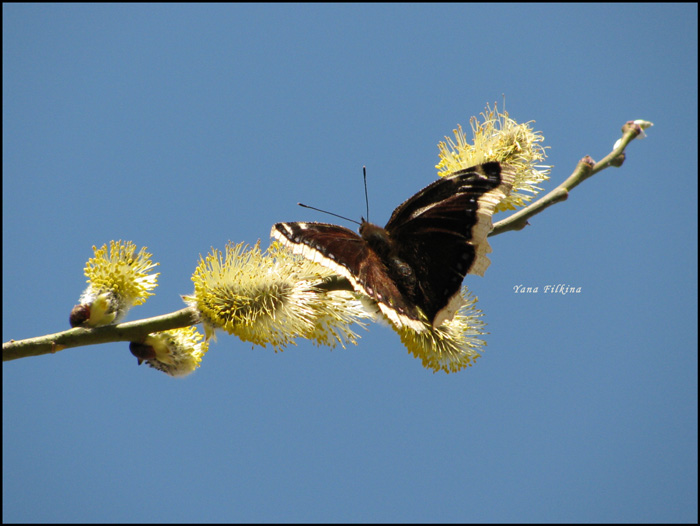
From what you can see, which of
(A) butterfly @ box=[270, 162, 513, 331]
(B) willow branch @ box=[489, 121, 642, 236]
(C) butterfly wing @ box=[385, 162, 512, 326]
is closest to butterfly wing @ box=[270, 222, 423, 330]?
(A) butterfly @ box=[270, 162, 513, 331]

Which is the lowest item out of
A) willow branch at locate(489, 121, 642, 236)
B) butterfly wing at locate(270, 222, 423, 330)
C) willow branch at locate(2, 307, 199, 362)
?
willow branch at locate(2, 307, 199, 362)

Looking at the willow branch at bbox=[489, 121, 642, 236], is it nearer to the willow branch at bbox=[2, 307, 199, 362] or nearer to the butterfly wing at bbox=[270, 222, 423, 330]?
the butterfly wing at bbox=[270, 222, 423, 330]

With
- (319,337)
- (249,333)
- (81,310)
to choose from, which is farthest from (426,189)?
(81,310)

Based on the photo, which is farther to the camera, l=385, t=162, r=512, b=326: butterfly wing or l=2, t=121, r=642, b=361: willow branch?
l=385, t=162, r=512, b=326: butterfly wing

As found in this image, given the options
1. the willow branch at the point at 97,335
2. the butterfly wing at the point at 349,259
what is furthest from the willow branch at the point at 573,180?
the willow branch at the point at 97,335

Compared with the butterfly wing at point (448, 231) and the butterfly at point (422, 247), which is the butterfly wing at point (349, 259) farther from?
the butterfly wing at point (448, 231)

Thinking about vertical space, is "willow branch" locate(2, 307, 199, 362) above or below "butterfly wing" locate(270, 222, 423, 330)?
below

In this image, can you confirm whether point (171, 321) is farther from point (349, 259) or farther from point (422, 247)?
point (422, 247)
